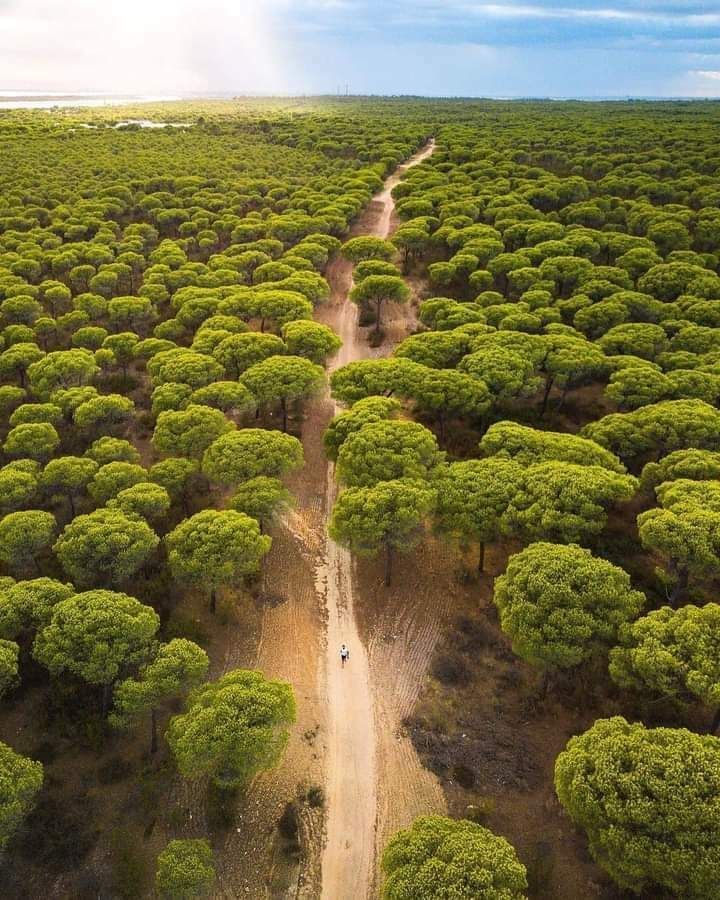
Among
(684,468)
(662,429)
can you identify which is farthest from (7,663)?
(662,429)

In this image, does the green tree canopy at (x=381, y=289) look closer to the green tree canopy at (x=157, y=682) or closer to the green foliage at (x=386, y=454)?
the green foliage at (x=386, y=454)

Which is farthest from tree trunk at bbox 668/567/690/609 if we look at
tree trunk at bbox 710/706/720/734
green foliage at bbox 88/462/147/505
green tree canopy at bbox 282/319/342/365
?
green tree canopy at bbox 282/319/342/365

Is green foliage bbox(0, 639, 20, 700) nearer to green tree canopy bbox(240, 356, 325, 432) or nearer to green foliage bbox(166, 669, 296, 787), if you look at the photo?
green foliage bbox(166, 669, 296, 787)

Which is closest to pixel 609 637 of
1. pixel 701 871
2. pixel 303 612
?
pixel 701 871

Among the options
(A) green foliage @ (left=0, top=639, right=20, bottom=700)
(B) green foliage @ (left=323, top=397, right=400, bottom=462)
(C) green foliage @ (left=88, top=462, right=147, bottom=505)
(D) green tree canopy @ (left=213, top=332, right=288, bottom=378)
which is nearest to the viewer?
(A) green foliage @ (left=0, top=639, right=20, bottom=700)

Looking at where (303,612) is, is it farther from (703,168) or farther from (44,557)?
(703,168)
